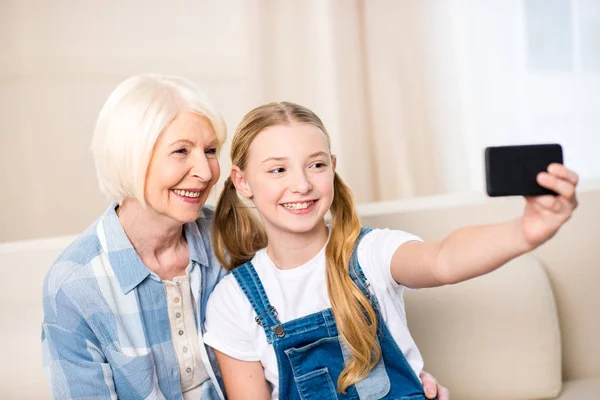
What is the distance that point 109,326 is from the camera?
1.49 m

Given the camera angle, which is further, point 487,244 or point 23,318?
point 23,318

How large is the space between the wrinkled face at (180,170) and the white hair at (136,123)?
19 mm

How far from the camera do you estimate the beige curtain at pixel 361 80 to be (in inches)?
131

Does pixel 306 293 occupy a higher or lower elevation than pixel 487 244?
lower

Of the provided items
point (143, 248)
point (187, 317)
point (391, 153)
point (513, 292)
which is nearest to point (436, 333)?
point (513, 292)

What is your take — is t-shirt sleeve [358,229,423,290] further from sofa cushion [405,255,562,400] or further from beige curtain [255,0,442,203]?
beige curtain [255,0,442,203]

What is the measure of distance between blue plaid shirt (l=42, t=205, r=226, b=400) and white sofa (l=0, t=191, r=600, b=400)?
0.16 metres

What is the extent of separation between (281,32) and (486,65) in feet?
3.30

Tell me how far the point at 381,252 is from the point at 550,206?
A: 1.72ft

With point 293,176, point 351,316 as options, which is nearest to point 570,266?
point 351,316

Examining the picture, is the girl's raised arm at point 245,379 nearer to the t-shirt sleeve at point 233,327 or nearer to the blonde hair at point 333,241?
the t-shirt sleeve at point 233,327

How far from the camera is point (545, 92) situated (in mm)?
3535

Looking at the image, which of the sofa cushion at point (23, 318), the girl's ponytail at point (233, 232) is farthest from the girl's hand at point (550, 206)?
the sofa cushion at point (23, 318)

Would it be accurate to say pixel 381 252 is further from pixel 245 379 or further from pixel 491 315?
pixel 491 315
